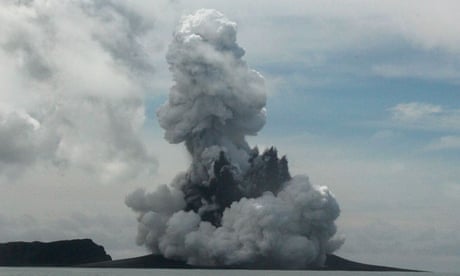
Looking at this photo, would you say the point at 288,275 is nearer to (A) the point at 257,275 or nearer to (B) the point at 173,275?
(A) the point at 257,275

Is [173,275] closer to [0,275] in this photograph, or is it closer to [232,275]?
[232,275]

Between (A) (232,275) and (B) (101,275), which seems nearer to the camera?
(A) (232,275)

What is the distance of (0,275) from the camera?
19012 cm

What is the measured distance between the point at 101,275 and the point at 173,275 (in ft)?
54.9

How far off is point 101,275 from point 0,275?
900 inches

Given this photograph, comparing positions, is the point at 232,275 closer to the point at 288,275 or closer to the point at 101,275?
the point at 288,275

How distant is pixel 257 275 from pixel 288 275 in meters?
11.4

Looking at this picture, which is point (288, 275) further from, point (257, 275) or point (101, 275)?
point (101, 275)

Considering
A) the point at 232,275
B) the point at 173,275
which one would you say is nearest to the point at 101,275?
the point at 173,275

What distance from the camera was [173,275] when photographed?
198 m

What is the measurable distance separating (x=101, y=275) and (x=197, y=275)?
24682 mm

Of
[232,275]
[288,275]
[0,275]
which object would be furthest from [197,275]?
[0,275]

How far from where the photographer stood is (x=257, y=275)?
190 meters

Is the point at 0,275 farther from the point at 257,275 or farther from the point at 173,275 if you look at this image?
the point at 257,275
